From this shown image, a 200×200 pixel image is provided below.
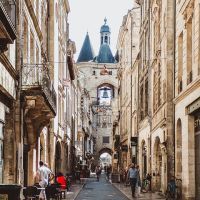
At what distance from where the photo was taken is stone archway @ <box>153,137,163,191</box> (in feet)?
119

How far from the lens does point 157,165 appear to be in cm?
3722

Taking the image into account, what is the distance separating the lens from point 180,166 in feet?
95.9

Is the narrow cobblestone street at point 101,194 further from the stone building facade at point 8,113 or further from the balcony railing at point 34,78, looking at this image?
the stone building facade at point 8,113

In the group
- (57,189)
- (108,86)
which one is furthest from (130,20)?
(108,86)

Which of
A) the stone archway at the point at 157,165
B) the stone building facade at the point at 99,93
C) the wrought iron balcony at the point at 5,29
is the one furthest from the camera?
the stone building facade at the point at 99,93

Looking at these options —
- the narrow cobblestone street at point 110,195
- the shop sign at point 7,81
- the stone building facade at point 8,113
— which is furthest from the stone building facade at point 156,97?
the shop sign at point 7,81

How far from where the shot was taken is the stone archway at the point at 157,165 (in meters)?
36.2

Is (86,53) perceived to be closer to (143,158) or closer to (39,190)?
(143,158)

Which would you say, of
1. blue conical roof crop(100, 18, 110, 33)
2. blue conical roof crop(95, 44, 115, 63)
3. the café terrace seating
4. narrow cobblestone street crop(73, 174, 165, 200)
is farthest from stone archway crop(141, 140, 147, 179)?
blue conical roof crop(100, 18, 110, 33)

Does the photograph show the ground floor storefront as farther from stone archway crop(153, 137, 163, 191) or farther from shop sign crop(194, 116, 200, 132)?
stone archway crop(153, 137, 163, 191)

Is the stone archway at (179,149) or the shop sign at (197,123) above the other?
the shop sign at (197,123)

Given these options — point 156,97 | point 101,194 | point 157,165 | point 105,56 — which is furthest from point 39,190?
point 105,56

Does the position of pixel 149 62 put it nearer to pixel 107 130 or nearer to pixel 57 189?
pixel 57 189

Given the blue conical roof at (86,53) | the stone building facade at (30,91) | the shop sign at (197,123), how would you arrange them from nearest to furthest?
the stone building facade at (30,91)
the shop sign at (197,123)
the blue conical roof at (86,53)
